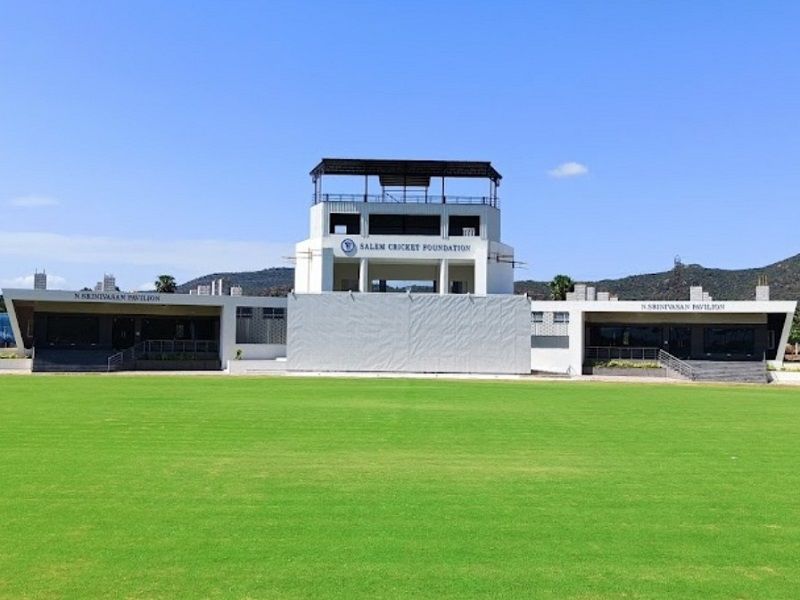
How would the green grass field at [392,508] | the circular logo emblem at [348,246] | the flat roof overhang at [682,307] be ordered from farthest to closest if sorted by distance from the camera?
the circular logo emblem at [348,246], the flat roof overhang at [682,307], the green grass field at [392,508]

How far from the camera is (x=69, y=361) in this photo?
160 feet

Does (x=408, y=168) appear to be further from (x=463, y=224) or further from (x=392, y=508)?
Answer: (x=392, y=508)

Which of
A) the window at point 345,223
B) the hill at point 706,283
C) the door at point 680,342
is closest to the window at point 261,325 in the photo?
the window at point 345,223

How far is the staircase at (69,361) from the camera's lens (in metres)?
46.8

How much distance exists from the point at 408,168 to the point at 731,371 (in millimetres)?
25012

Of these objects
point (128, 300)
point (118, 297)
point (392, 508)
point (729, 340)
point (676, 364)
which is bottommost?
point (676, 364)

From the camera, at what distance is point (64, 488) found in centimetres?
1037

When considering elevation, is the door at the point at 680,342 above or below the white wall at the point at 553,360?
above

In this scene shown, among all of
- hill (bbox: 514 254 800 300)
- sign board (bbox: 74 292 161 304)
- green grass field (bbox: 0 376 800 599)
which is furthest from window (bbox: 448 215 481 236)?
hill (bbox: 514 254 800 300)

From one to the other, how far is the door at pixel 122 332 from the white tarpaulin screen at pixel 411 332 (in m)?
13.0

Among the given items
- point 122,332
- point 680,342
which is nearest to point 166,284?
point 122,332

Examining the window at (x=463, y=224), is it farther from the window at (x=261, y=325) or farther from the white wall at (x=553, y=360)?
the window at (x=261, y=325)

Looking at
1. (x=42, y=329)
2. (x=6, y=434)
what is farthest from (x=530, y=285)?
(x=6, y=434)

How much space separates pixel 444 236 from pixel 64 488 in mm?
44043
